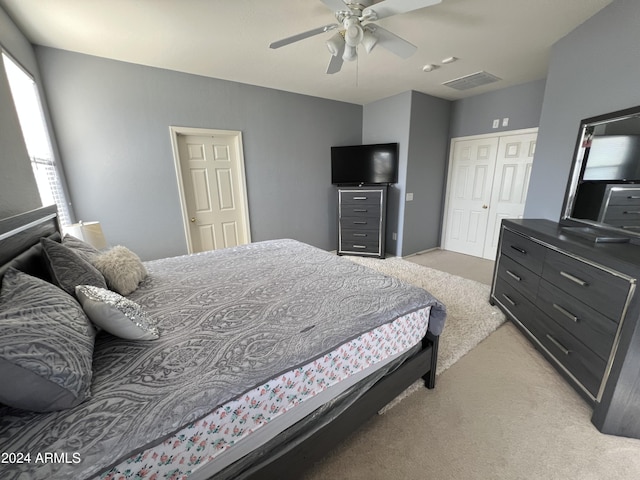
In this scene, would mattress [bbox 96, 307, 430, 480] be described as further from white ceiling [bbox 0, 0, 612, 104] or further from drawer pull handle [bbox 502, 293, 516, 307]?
white ceiling [bbox 0, 0, 612, 104]

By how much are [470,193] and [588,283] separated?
121 inches

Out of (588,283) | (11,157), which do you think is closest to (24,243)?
(11,157)

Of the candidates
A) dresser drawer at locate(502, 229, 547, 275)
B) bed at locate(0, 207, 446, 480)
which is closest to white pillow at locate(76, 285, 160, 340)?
bed at locate(0, 207, 446, 480)

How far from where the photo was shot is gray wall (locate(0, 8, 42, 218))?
4.96ft

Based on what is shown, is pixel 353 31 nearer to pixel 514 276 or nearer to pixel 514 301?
pixel 514 276

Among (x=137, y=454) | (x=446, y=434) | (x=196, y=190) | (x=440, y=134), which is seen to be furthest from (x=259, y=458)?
(x=440, y=134)

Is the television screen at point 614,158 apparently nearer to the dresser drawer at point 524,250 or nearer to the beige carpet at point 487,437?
the dresser drawer at point 524,250

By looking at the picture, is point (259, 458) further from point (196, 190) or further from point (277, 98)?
point (277, 98)

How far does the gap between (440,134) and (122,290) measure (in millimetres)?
4638

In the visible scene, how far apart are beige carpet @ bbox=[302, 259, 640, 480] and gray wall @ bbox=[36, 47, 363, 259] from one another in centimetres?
291

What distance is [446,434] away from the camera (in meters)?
1.42

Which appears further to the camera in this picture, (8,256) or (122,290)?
(122,290)

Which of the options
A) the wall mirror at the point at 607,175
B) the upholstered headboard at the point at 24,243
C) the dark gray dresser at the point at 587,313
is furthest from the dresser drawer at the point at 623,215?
the upholstered headboard at the point at 24,243

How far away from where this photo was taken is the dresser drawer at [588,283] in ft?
4.36
